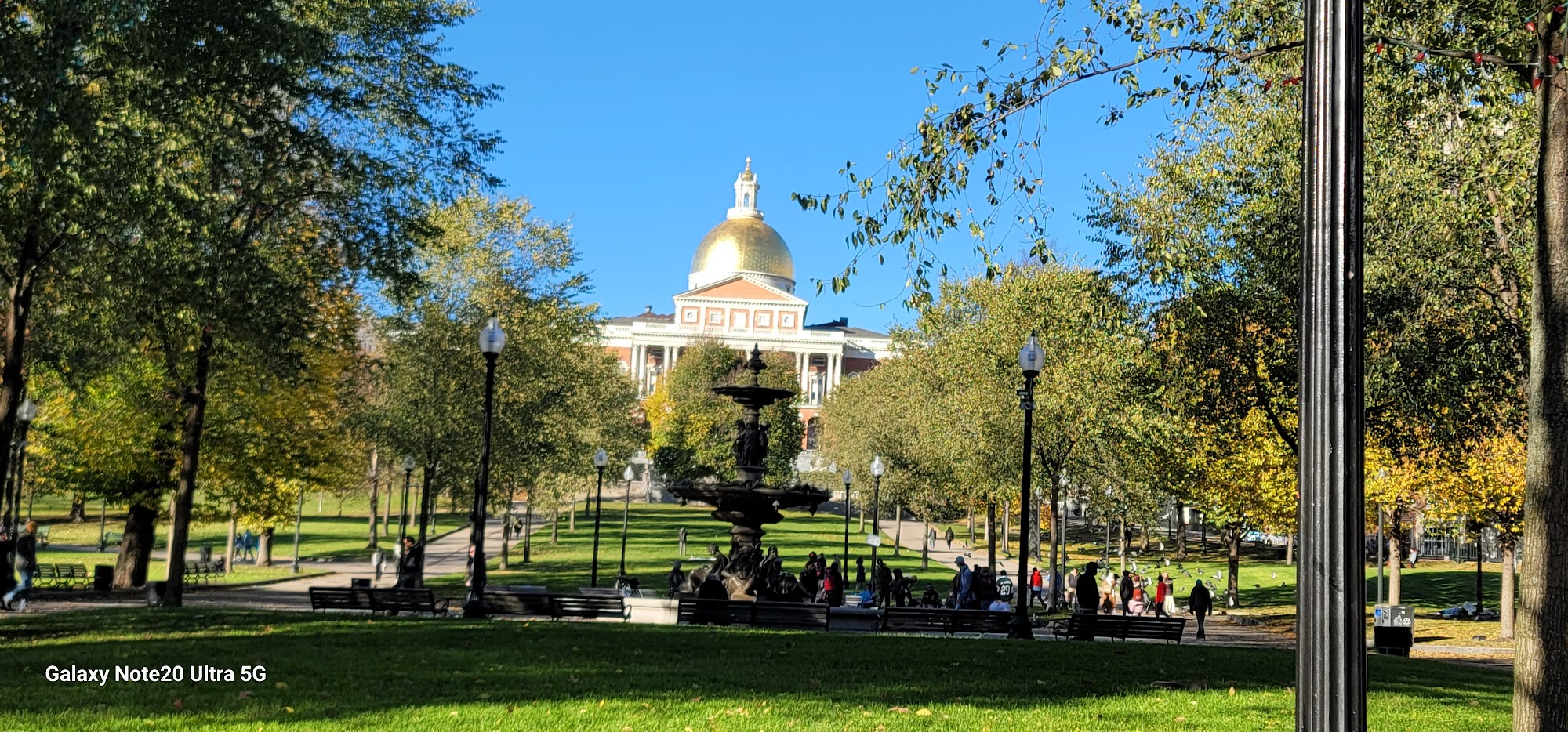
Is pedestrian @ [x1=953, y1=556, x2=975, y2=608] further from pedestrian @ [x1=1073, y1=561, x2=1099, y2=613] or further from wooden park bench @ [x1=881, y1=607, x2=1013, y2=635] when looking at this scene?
wooden park bench @ [x1=881, y1=607, x2=1013, y2=635]

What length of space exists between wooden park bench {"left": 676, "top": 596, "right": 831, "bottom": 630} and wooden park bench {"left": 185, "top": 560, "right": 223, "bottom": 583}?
19.2m

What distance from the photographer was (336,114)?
22641mm

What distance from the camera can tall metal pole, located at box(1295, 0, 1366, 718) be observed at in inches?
134

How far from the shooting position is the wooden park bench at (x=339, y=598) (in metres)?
20.5

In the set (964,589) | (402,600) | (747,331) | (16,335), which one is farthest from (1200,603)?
(747,331)

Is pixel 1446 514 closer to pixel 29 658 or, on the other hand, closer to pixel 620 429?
pixel 29 658

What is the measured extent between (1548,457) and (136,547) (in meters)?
30.9

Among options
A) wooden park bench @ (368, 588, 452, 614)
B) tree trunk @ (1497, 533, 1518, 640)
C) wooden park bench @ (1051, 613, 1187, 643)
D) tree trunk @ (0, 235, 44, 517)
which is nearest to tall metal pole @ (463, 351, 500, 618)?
wooden park bench @ (368, 588, 452, 614)

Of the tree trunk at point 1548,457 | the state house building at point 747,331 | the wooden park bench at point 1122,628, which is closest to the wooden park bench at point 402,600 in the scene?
the wooden park bench at point 1122,628

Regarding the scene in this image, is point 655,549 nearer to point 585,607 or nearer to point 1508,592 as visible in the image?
point 585,607

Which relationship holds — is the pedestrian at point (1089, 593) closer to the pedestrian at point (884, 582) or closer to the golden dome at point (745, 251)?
the pedestrian at point (884, 582)

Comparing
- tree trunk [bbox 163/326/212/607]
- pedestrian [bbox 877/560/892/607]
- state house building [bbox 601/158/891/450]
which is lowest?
pedestrian [bbox 877/560/892/607]

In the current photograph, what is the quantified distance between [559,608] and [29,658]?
8953 mm

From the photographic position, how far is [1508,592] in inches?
1055
